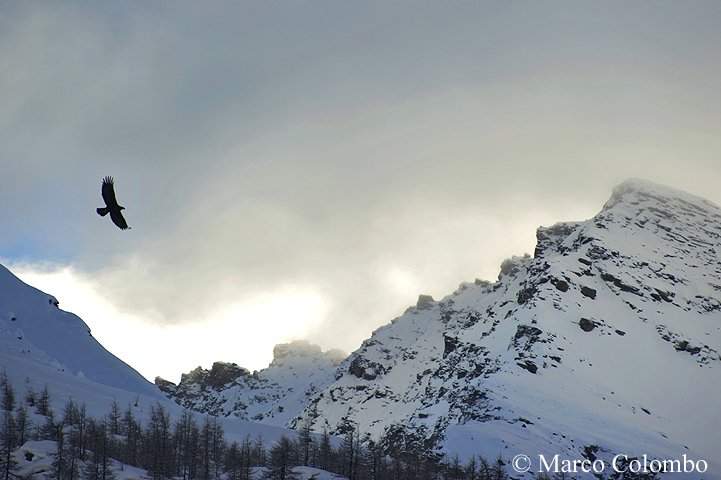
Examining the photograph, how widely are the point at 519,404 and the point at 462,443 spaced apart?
40.3 ft

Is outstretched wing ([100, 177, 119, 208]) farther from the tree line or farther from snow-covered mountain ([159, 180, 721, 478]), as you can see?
snow-covered mountain ([159, 180, 721, 478])

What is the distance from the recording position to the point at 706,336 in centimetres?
11381

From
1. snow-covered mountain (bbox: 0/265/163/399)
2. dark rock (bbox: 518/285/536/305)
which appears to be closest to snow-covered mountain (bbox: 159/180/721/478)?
dark rock (bbox: 518/285/536/305)

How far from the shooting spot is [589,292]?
4781 inches

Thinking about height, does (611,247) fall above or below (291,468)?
above

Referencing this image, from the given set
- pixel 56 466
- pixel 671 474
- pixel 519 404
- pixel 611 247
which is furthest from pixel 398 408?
pixel 56 466

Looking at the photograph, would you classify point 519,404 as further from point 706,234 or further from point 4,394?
point 706,234

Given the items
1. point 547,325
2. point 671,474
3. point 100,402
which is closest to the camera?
point 671,474

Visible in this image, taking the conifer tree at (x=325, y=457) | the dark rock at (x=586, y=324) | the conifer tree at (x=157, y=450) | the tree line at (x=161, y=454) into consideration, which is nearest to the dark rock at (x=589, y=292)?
the dark rock at (x=586, y=324)

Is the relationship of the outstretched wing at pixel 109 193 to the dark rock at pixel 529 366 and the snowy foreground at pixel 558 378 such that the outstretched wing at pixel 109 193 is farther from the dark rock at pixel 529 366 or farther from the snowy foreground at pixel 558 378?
the dark rock at pixel 529 366

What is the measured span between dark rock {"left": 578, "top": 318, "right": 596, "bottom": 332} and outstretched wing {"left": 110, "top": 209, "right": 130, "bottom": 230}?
111 metres

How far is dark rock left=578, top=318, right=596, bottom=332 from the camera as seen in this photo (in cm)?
10794

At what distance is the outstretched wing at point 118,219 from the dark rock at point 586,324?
363ft

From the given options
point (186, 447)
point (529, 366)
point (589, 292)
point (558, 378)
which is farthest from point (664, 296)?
point (186, 447)
